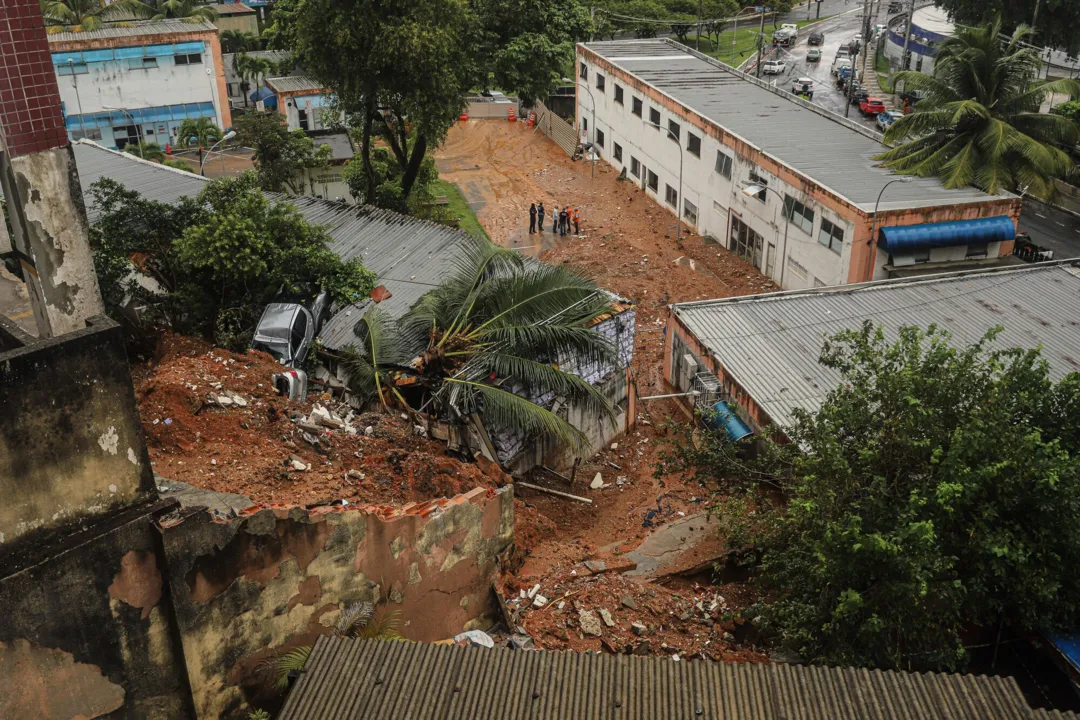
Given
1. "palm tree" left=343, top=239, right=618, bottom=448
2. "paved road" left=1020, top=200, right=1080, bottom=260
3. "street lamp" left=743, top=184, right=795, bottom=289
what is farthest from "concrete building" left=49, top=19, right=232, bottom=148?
"paved road" left=1020, top=200, right=1080, bottom=260

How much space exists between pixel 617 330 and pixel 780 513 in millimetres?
6967

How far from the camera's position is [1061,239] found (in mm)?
41188

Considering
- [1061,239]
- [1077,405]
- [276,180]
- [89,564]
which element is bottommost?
[1061,239]

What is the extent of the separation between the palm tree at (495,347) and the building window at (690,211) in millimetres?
24003

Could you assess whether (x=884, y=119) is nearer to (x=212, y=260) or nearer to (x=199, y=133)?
(x=199, y=133)

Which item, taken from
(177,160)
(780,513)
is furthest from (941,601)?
(177,160)

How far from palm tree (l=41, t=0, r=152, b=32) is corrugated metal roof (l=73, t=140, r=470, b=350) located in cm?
2801

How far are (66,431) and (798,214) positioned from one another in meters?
29.2

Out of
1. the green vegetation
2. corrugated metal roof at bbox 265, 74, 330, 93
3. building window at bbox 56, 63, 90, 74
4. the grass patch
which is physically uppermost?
the green vegetation

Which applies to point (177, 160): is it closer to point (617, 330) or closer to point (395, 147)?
point (395, 147)

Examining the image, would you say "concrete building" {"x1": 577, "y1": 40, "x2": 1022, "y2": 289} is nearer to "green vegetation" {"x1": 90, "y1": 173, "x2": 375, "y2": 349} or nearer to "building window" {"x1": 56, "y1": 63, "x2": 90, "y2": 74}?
"green vegetation" {"x1": 90, "y1": 173, "x2": 375, "y2": 349}

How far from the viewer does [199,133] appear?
5506 cm

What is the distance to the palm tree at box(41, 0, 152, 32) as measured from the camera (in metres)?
57.4

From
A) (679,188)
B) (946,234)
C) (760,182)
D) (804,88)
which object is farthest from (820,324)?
(804,88)
